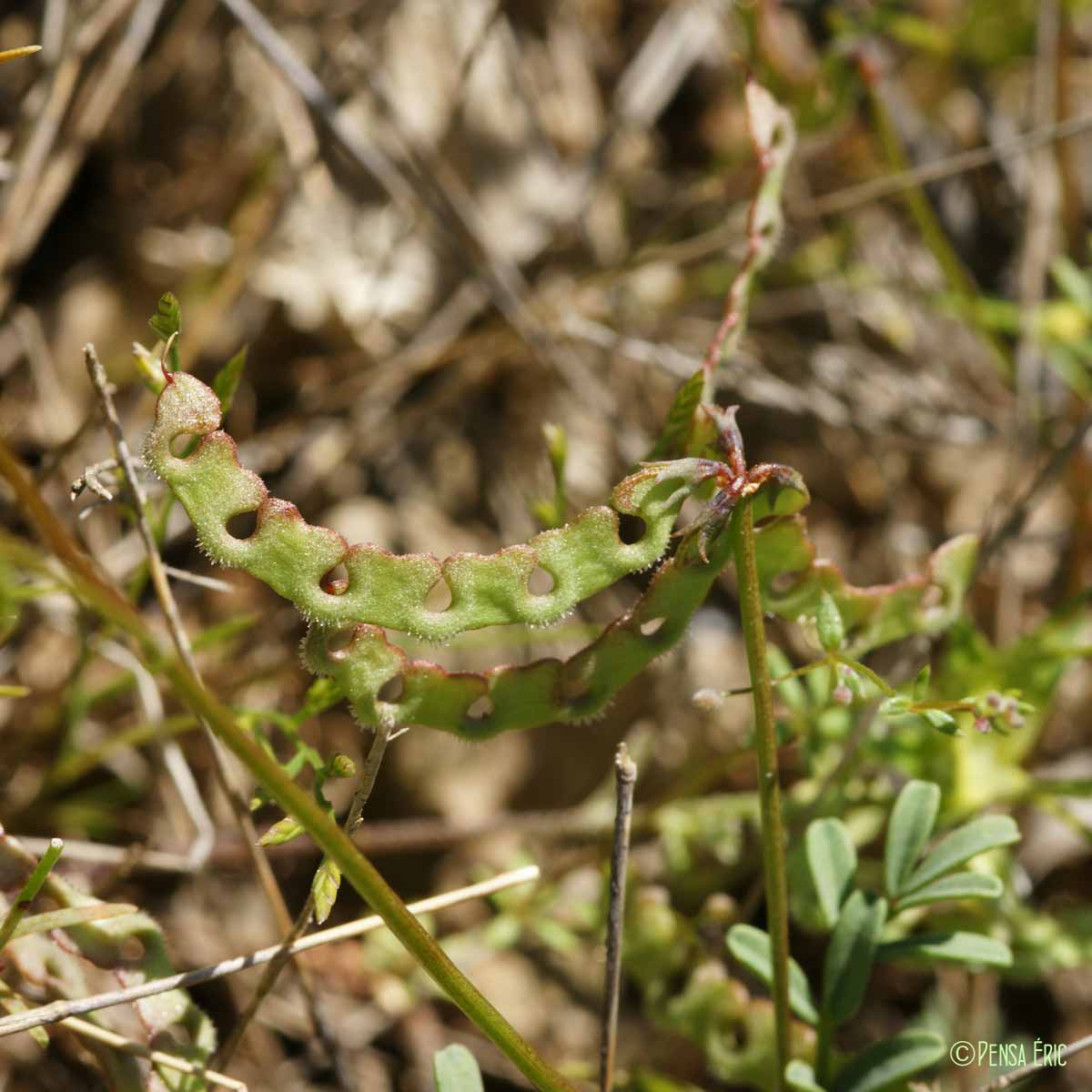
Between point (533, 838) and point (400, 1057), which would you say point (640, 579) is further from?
point (400, 1057)

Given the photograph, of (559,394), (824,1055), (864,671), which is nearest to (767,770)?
(864,671)

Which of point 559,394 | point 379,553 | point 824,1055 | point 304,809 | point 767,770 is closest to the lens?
point 304,809

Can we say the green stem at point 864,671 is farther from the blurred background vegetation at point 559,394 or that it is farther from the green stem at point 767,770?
the blurred background vegetation at point 559,394

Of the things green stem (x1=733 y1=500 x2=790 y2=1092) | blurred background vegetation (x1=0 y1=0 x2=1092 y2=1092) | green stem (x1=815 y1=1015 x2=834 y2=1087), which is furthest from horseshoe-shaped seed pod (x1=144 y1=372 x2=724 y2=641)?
green stem (x1=815 y1=1015 x2=834 y2=1087)

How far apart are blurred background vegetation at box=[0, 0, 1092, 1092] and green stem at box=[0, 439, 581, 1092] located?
1.47 ft

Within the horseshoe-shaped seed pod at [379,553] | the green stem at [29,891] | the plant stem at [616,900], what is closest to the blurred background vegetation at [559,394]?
the plant stem at [616,900]

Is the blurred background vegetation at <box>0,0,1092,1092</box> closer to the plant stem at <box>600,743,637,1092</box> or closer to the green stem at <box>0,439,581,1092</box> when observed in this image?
the plant stem at <box>600,743,637,1092</box>

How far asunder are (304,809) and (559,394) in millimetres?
1973

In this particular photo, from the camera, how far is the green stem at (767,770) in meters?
1.18

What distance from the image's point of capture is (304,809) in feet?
3.39

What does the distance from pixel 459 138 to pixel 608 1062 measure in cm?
231

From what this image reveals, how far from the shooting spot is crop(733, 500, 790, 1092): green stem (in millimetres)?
1181

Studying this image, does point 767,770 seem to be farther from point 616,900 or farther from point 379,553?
point 379,553

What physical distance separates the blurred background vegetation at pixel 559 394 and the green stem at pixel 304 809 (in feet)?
1.47
